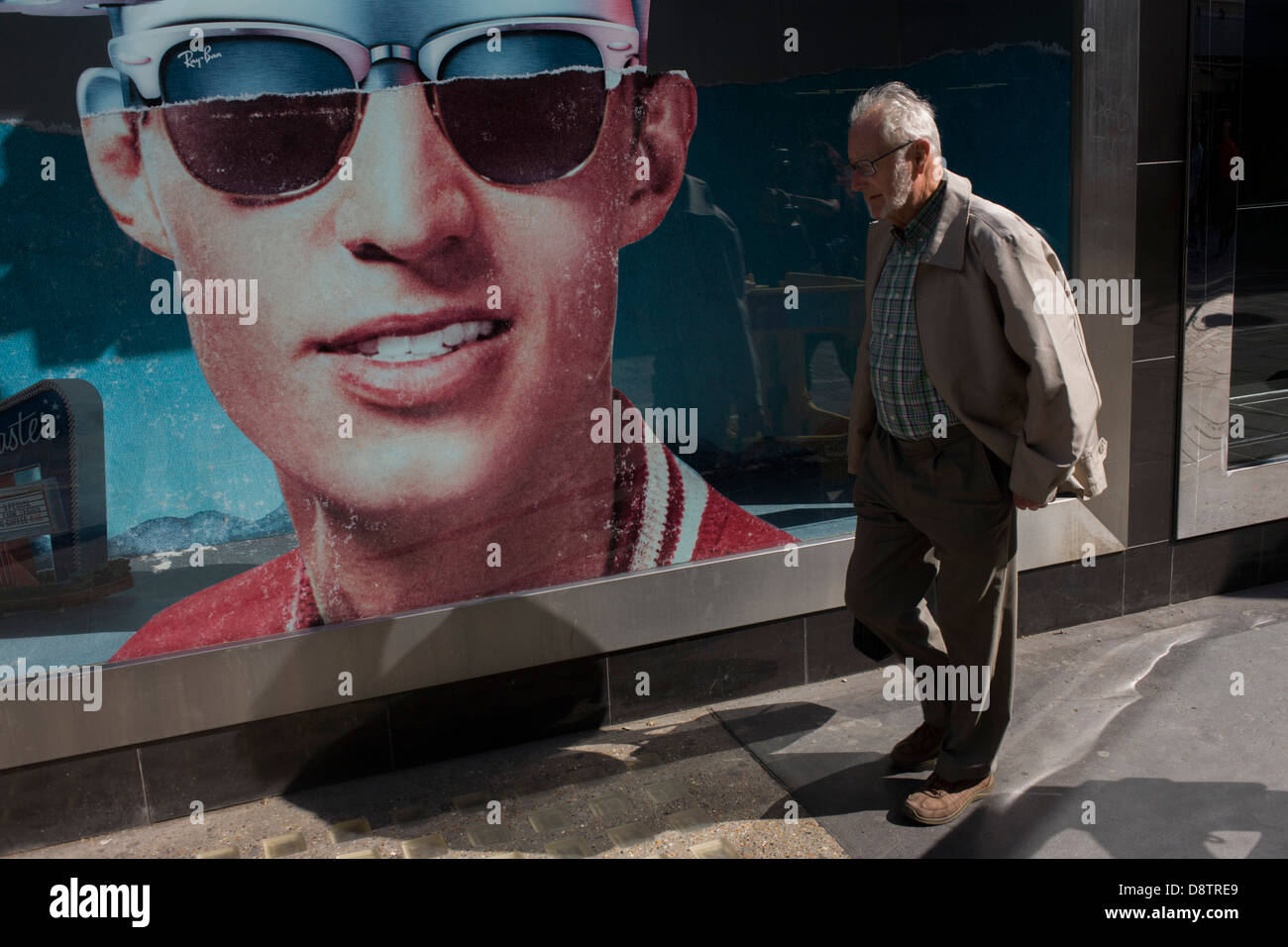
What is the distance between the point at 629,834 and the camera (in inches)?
137

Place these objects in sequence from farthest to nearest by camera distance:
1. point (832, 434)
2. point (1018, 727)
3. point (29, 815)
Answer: point (832, 434), point (1018, 727), point (29, 815)

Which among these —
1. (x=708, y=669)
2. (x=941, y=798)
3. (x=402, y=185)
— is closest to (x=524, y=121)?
(x=402, y=185)

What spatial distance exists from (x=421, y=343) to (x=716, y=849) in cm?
177

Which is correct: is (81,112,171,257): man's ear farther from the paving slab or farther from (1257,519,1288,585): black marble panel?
(1257,519,1288,585): black marble panel

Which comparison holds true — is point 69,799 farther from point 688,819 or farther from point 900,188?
point 900,188

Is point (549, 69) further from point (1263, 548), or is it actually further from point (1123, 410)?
point (1263, 548)

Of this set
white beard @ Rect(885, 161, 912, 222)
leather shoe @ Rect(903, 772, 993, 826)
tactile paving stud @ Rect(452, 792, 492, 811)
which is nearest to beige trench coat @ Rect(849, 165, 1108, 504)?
white beard @ Rect(885, 161, 912, 222)

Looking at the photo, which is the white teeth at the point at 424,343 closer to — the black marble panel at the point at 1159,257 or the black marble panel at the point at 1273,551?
the black marble panel at the point at 1159,257

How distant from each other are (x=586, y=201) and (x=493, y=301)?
448 millimetres

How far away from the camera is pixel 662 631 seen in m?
4.21

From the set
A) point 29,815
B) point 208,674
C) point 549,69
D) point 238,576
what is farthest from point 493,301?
point 29,815

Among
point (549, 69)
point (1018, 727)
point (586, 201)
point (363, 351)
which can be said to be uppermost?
point (549, 69)

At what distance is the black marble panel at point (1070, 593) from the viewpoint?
15.9 feet

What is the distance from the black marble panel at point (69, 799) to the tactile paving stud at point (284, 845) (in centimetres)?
45
